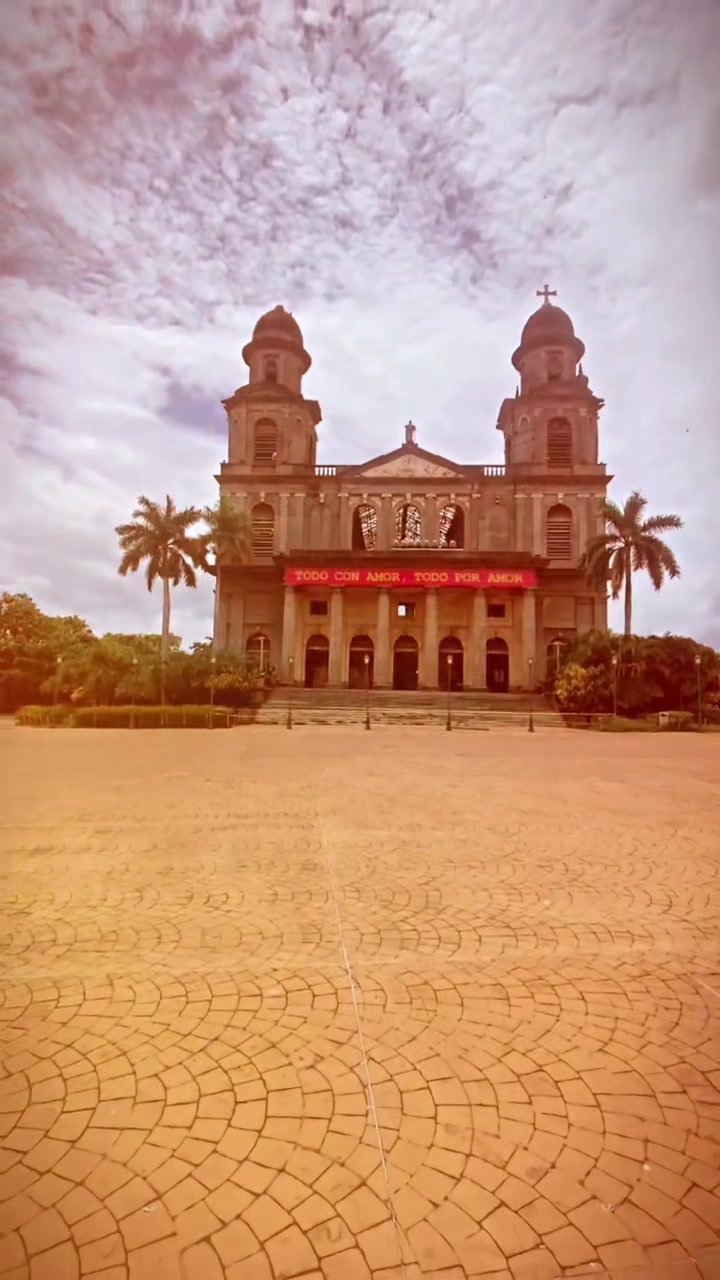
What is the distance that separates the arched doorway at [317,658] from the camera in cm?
3809

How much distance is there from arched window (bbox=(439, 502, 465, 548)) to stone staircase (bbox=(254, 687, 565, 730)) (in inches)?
525

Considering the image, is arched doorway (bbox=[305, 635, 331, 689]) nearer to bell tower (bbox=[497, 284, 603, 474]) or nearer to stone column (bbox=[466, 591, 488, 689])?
stone column (bbox=[466, 591, 488, 689])

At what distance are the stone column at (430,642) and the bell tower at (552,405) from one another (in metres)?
13.3

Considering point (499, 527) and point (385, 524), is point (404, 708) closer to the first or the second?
point (385, 524)

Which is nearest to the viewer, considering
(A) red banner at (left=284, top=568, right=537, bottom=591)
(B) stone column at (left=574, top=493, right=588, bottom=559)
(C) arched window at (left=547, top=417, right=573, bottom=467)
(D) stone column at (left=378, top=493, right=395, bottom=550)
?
(A) red banner at (left=284, top=568, right=537, bottom=591)

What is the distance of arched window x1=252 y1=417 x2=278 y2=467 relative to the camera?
4306cm

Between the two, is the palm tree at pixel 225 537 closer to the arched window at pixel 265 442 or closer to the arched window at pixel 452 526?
the arched window at pixel 265 442

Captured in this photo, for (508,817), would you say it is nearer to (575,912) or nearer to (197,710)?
(575,912)

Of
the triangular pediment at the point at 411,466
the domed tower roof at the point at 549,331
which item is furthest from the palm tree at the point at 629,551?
the domed tower roof at the point at 549,331

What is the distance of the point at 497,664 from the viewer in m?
38.3

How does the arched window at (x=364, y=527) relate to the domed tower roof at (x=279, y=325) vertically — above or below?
below

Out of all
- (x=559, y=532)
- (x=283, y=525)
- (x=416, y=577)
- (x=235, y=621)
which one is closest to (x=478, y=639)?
(x=416, y=577)

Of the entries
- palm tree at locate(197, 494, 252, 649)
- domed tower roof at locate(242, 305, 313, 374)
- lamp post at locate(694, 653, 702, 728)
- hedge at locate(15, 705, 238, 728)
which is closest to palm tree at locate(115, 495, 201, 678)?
palm tree at locate(197, 494, 252, 649)

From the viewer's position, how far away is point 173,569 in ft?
112
